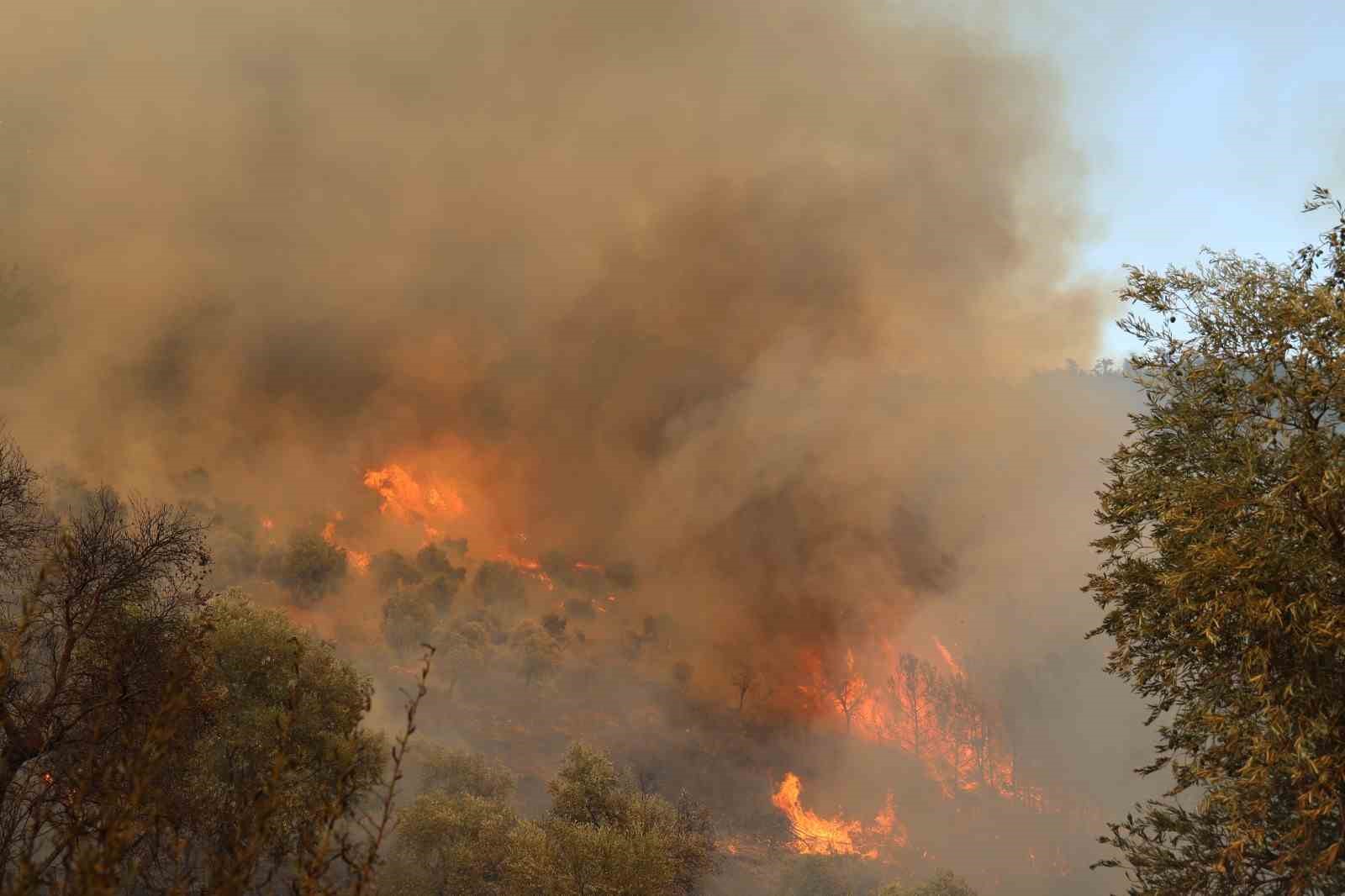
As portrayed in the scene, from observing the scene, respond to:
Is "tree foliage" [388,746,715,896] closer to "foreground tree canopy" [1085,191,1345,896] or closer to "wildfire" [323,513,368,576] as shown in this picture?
"foreground tree canopy" [1085,191,1345,896]

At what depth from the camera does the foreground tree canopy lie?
13.7m

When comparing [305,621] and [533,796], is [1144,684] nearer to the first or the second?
[533,796]

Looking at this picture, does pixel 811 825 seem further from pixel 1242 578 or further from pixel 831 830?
pixel 1242 578

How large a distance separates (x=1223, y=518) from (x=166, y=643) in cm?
2800

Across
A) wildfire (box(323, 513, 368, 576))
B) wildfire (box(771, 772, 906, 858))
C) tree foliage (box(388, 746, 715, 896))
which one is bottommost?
tree foliage (box(388, 746, 715, 896))

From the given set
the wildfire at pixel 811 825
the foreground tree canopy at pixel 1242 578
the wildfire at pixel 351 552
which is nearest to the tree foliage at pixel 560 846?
the foreground tree canopy at pixel 1242 578

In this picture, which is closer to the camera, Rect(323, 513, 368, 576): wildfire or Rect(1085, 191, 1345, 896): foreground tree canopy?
Rect(1085, 191, 1345, 896): foreground tree canopy

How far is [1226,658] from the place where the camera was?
15.9 metres

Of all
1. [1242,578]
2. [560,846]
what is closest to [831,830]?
[560,846]

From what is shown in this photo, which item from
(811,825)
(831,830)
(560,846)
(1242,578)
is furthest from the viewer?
(831,830)

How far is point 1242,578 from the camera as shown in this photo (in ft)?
46.5

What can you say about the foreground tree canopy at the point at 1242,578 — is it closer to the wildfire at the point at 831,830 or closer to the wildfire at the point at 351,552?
the wildfire at the point at 831,830

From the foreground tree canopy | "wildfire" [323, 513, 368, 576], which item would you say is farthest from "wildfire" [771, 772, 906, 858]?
the foreground tree canopy

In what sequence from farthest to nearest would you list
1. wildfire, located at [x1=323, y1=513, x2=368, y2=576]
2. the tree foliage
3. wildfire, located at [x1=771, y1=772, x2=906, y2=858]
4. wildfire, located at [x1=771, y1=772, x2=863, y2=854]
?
1. wildfire, located at [x1=771, y1=772, x2=906, y2=858]
2. wildfire, located at [x1=323, y1=513, x2=368, y2=576]
3. wildfire, located at [x1=771, y1=772, x2=863, y2=854]
4. the tree foliage
